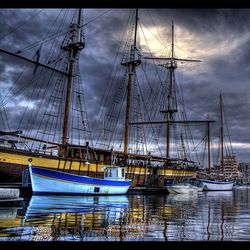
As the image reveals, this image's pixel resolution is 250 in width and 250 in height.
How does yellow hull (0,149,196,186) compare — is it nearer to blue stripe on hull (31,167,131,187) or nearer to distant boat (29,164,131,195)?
distant boat (29,164,131,195)

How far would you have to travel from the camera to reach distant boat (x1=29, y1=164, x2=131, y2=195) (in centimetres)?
2790

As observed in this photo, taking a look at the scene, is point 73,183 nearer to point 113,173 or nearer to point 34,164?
point 34,164

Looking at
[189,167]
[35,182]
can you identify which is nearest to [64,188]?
[35,182]

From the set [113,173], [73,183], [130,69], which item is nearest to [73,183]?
[73,183]

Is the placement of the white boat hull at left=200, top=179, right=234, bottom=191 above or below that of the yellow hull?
below

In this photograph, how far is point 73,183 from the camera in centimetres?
2998

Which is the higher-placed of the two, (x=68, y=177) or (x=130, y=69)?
(x=130, y=69)

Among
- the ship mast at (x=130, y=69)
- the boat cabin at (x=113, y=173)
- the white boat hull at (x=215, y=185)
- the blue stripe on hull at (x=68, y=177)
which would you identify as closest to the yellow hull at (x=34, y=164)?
the boat cabin at (x=113, y=173)

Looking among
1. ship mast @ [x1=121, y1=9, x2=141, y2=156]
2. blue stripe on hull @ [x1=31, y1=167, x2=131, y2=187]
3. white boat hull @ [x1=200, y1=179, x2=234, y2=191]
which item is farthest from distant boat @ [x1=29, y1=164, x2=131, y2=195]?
white boat hull @ [x1=200, y1=179, x2=234, y2=191]
